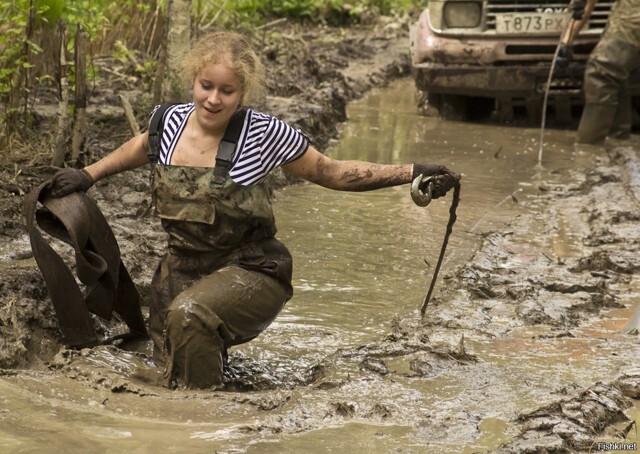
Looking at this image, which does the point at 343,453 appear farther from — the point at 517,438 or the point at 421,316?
the point at 421,316

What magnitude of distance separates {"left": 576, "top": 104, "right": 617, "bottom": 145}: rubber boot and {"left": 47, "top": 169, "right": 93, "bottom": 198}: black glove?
685cm

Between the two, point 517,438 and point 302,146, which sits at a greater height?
point 302,146

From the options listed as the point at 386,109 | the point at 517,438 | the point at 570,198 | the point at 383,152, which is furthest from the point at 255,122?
the point at 386,109

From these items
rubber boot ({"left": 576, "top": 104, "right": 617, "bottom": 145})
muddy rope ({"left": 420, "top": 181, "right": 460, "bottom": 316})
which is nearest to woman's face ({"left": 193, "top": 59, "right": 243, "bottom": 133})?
muddy rope ({"left": 420, "top": 181, "right": 460, "bottom": 316})

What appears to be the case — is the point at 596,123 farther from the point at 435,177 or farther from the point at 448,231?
the point at 435,177

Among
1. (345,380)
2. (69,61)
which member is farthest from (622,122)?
(345,380)

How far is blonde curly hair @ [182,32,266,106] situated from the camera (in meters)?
4.26

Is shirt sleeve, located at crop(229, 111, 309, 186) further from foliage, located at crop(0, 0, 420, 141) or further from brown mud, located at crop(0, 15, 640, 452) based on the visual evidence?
foliage, located at crop(0, 0, 420, 141)

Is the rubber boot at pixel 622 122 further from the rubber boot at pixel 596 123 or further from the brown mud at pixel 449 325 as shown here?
the brown mud at pixel 449 325

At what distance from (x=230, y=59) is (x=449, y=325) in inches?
→ 69.3

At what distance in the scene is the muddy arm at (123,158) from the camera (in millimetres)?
4574

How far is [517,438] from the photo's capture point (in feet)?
12.4

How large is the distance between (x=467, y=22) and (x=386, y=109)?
2213 millimetres

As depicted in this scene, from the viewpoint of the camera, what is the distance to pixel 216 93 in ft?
13.9
